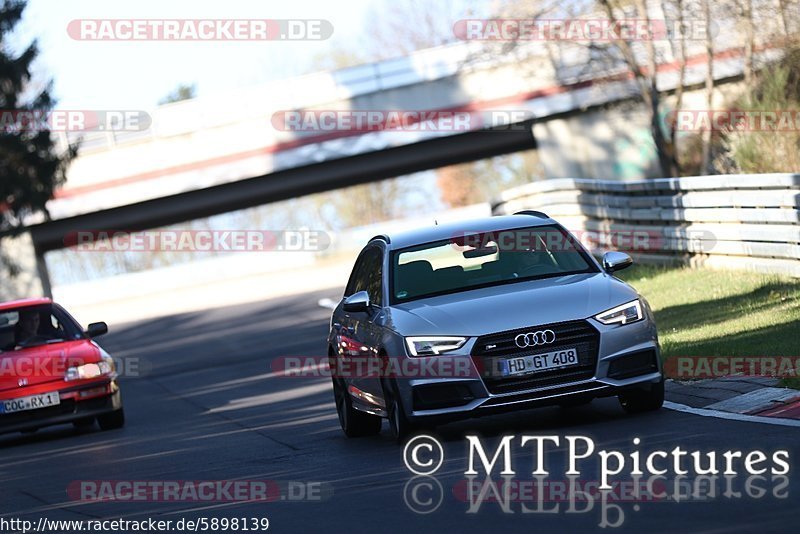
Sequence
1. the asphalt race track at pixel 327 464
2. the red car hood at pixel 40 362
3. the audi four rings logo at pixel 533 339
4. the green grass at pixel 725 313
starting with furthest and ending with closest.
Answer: the red car hood at pixel 40 362
the green grass at pixel 725 313
the audi four rings logo at pixel 533 339
the asphalt race track at pixel 327 464

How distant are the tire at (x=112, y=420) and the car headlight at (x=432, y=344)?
270 inches

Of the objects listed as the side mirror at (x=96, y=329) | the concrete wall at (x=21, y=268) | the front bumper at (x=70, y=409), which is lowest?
the concrete wall at (x=21, y=268)

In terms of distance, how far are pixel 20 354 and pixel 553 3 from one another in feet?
71.5

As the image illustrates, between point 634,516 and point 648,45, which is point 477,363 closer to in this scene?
point 634,516

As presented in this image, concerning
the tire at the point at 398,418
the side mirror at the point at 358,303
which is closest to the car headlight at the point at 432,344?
the tire at the point at 398,418

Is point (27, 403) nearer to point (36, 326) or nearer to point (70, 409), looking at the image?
point (70, 409)

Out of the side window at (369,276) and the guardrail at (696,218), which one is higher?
the side window at (369,276)

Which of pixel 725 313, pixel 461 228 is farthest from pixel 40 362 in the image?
pixel 725 313

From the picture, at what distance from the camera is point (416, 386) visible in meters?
10.7

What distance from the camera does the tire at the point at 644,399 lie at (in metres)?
11.1

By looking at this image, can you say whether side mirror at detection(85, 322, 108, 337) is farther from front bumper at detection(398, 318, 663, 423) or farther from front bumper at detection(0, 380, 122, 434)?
front bumper at detection(398, 318, 663, 423)

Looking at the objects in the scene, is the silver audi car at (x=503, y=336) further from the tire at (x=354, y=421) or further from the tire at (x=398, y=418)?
the tire at (x=354, y=421)

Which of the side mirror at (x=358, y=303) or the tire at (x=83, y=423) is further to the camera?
the tire at (x=83, y=423)

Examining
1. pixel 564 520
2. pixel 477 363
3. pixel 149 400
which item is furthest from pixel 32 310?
pixel 564 520
